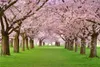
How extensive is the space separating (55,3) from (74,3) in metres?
4.45

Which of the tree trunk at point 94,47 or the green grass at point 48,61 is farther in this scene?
the tree trunk at point 94,47

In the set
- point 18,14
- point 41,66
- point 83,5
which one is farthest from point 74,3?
point 18,14

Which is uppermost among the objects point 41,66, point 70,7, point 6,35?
point 70,7

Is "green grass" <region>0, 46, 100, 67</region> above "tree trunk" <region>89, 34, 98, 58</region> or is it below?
below

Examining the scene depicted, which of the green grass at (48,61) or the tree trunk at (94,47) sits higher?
the tree trunk at (94,47)

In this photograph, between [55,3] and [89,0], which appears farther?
[55,3]

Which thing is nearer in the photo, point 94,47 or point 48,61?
point 48,61

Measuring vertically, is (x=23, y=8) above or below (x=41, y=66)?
above

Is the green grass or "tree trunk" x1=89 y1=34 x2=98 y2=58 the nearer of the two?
the green grass

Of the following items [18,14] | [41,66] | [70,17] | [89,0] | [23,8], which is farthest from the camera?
[18,14]

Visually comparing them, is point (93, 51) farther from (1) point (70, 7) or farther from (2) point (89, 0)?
(2) point (89, 0)

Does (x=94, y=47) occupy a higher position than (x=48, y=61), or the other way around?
(x=94, y=47)

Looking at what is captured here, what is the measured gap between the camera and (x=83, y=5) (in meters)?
25.7

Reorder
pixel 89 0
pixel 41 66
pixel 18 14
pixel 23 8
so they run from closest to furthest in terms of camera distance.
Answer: pixel 41 66, pixel 89 0, pixel 23 8, pixel 18 14
